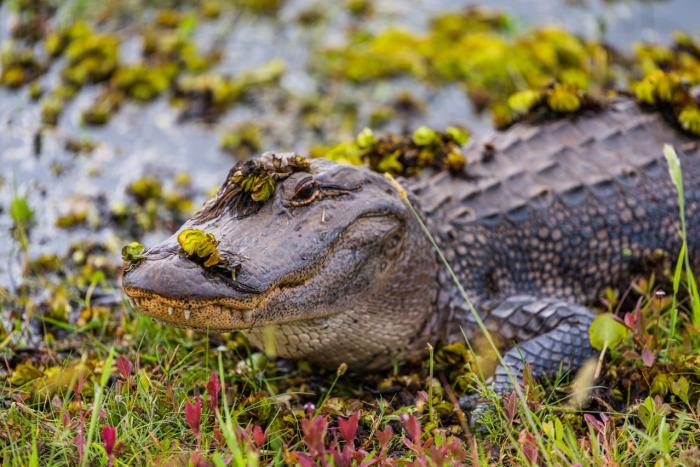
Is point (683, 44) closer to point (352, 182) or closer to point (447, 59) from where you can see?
point (447, 59)

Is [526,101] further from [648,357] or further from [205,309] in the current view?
[205,309]

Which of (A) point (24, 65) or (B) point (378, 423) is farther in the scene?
(A) point (24, 65)

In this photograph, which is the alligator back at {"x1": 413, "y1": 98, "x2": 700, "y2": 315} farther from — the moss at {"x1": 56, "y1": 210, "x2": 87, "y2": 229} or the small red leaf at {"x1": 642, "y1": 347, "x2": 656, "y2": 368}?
the moss at {"x1": 56, "y1": 210, "x2": 87, "y2": 229}

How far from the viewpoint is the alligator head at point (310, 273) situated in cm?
296

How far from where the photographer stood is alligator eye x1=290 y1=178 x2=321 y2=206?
3.43 metres

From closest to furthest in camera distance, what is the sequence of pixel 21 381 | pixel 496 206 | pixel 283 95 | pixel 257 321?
pixel 257 321 → pixel 21 381 → pixel 496 206 → pixel 283 95

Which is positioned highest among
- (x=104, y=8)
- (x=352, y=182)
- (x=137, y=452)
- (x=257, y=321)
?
(x=104, y=8)

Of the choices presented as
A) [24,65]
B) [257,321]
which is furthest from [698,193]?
[24,65]

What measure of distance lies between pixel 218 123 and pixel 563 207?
3202 millimetres

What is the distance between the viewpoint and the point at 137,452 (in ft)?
9.64

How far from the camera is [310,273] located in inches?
130

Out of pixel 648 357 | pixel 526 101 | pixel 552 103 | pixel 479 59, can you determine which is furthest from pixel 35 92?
pixel 648 357

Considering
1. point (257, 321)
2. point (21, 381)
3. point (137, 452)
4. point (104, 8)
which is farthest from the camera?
point (104, 8)

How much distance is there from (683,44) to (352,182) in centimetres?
487
